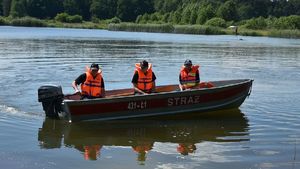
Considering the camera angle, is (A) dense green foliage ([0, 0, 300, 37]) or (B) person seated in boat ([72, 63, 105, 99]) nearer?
(B) person seated in boat ([72, 63, 105, 99])

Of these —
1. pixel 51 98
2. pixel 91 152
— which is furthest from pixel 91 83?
pixel 91 152

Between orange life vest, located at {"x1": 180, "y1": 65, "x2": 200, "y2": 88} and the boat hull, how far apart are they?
0.68 metres

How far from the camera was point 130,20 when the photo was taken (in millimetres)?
142500

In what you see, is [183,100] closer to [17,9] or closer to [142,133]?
[142,133]

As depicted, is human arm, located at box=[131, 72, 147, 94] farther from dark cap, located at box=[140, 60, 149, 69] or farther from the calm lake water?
the calm lake water

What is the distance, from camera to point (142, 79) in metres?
12.6

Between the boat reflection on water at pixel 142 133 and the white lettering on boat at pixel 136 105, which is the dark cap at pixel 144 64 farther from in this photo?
the boat reflection on water at pixel 142 133

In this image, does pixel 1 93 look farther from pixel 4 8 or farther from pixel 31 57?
pixel 4 8

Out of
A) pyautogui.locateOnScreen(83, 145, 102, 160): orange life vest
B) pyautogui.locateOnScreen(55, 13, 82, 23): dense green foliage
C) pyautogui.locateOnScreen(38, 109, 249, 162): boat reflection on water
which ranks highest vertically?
pyautogui.locateOnScreen(83, 145, 102, 160): orange life vest

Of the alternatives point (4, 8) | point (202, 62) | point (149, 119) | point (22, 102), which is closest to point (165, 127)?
point (149, 119)

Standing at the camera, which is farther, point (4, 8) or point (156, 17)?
point (4, 8)

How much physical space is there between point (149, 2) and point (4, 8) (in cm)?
4041

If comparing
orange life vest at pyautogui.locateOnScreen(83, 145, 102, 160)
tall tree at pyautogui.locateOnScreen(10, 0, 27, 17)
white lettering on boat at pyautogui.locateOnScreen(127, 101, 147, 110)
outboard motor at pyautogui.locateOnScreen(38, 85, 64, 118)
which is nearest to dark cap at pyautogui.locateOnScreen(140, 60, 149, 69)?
white lettering on boat at pyautogui.locateOnScreen(127, 101, 147, 110)

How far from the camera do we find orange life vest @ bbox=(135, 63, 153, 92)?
12.6m
